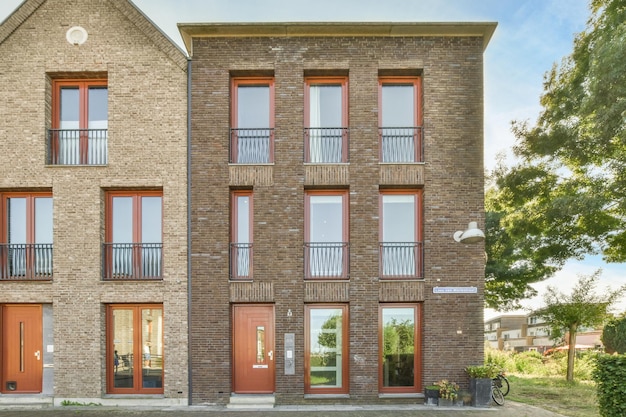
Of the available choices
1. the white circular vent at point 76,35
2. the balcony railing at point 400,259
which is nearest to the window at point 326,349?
the balcony railing at point 400,259

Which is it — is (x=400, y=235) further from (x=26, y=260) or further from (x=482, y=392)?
(x=26, y=260)

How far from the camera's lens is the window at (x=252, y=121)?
11.8 meters

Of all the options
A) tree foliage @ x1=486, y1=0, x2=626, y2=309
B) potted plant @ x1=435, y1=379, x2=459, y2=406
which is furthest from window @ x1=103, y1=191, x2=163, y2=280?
tree foliage @ x1=486, y1=0, x2=626, y2=309

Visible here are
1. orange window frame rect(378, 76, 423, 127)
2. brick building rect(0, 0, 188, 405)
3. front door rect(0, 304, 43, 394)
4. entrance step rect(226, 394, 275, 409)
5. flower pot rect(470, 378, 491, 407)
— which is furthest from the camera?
orange window frame rect(378, 76, 423, 127)

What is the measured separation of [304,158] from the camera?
11734 millimetres

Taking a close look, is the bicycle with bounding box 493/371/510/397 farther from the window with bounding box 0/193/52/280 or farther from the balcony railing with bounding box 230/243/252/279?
the window with bounding box 0/193/52/280

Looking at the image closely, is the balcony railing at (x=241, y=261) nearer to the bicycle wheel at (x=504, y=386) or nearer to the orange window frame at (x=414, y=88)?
the orange window frame at (x=414, y=88)

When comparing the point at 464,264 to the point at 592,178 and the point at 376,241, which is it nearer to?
the point at 376,241

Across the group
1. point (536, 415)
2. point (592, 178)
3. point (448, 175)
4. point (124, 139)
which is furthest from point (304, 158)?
point (592, 178)

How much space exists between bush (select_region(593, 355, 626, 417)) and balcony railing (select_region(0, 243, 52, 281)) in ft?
41.9

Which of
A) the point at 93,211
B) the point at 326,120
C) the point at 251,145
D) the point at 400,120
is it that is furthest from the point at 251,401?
the point at 400,120

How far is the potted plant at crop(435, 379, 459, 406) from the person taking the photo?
10.7 m

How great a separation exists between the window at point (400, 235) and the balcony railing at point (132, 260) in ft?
19.2

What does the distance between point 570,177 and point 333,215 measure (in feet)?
30.0
